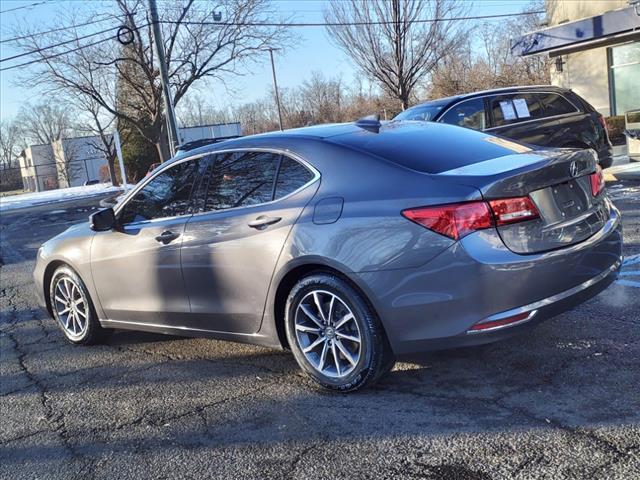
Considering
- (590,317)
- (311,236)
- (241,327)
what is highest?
(311,236)

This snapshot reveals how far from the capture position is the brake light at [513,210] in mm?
3354

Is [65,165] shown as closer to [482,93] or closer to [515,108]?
[482,93]

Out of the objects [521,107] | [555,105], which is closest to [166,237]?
[521,107]

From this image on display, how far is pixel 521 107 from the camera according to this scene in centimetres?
948

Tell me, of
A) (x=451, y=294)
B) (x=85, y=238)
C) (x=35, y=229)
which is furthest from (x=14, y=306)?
(x=35, y=229)

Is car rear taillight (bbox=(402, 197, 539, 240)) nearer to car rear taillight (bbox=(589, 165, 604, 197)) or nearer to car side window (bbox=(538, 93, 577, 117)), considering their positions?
car rear taillight (bbox=(589, 165, 604, 197))

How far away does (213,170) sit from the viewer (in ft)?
14.9

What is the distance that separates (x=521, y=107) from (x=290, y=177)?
6471 mm

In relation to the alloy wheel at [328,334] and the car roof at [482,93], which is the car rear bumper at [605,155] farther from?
the alloy wheel at [328,334]

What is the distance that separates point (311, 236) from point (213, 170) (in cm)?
117

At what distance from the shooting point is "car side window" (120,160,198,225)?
15.3 ft

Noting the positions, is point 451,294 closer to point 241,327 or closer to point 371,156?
point 371,156

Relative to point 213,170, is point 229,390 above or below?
below

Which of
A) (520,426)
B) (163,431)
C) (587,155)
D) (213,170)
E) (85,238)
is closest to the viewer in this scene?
(520,426)
